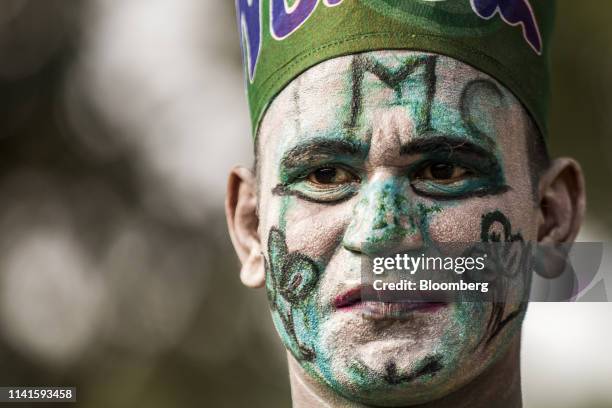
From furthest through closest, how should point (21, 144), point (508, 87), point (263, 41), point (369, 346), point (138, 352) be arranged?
1. point (21, 144)
2. point (138, 352)
3. point (263, 41)
4. point (508, 87)
5. point (369, 346)

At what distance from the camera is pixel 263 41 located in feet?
15.8

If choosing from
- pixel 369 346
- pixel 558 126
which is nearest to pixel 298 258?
pixel 369 346

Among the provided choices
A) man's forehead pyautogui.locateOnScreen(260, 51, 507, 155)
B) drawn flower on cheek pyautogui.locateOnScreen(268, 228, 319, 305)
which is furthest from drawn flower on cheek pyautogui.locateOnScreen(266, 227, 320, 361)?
man's forehead pyautogui.locateOnScreen(260, 51, 507, 155)

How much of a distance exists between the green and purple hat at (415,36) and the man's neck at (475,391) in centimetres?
91

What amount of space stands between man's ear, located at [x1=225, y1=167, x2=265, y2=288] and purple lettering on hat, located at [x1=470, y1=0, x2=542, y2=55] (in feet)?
3.73

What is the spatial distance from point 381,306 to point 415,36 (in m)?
0.97

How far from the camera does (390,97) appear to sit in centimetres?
423

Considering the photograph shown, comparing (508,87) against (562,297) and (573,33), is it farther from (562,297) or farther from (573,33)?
(573,33)

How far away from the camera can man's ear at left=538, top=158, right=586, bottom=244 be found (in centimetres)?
465

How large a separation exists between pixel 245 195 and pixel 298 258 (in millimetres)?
694

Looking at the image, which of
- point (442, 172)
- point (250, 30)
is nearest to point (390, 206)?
point (442, 172)

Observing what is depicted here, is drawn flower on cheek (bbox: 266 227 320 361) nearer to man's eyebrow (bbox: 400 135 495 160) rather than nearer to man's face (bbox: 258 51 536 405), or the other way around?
man's face (bbox: 258 51 536 405)

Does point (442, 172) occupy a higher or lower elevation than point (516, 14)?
lower

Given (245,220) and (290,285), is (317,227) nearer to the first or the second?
(290,285)
